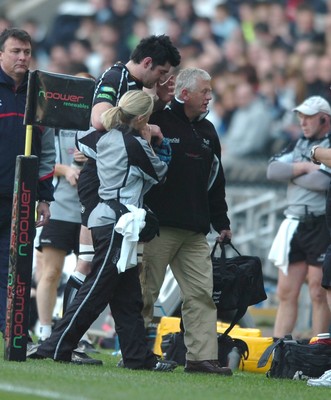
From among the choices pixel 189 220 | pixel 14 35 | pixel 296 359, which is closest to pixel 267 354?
pixel 296 359

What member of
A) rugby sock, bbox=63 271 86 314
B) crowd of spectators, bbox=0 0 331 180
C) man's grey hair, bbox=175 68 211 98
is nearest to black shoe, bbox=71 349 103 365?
rugby sock, bbox=63 271 86 314

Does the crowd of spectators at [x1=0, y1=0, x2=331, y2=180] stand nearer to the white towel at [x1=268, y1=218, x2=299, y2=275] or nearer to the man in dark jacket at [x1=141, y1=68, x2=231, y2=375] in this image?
the white towel at [x1=268, y1=218, x2=299, y2=275]

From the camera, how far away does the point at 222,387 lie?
844cm

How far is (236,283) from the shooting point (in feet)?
32.1

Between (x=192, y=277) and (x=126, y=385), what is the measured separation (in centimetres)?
159

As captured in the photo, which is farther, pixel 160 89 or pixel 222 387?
pixel 160 89

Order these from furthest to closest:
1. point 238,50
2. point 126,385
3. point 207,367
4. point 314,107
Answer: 1. point 238,50
2. point 314,107
3. point 207,367
4. point 126,385

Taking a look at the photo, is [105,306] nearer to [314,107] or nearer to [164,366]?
[164,366]

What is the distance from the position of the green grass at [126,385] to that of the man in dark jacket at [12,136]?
104 centimetres

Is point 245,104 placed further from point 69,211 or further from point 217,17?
point 69,211

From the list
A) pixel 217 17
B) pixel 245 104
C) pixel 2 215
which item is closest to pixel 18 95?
pixel 2 215

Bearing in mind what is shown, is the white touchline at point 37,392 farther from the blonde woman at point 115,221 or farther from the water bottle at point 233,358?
the water bottle at point 233,358

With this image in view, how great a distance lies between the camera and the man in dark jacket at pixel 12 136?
9617mm

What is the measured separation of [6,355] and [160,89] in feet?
6.75
